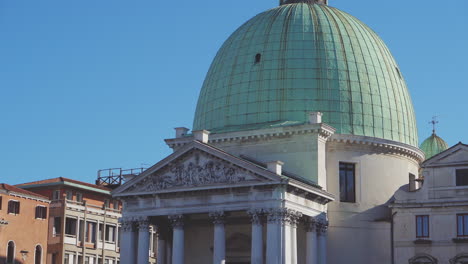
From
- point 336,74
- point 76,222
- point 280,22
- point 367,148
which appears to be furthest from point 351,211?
point 76,222

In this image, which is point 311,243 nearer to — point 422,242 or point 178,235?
point 422,242

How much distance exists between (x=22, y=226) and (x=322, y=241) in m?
21.6

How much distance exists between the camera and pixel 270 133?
55.3 m

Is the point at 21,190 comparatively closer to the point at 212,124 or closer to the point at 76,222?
the point at 76,222

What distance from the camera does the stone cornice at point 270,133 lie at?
53875 mm

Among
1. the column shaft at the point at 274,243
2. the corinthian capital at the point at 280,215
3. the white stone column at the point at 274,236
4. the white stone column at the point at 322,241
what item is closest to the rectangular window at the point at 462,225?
the white stone column at the point at 322,241

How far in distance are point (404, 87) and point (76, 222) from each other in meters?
25.3

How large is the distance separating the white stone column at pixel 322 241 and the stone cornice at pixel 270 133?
17.2 feet

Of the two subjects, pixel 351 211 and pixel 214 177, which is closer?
pixel 214 177

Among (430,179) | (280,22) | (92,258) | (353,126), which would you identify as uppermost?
(280,22)

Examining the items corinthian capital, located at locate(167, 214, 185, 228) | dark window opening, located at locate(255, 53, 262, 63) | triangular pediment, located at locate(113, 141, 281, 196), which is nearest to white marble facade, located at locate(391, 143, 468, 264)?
triangular pediment, located at locate(113, 141, 281, 196)

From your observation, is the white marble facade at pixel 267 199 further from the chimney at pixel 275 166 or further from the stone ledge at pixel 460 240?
the stone ledge at pixel 460 240

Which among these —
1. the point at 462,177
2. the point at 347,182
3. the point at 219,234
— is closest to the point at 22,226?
the point at 219,234

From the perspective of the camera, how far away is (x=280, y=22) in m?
60.7
